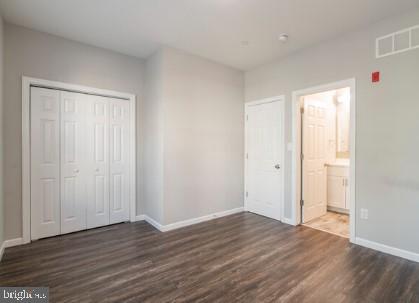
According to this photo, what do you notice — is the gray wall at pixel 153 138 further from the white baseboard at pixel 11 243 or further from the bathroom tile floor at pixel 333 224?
the bathroom tile floor at pixel 333 224

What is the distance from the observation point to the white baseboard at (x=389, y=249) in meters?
2.50

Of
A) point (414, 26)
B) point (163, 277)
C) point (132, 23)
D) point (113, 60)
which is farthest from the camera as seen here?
point (113, 60)

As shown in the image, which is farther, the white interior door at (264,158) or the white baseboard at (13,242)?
the white interior door at (264,158)

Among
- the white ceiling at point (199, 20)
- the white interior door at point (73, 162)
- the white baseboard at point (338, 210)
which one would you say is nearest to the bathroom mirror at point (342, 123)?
the white baseboard at point (338, 210)

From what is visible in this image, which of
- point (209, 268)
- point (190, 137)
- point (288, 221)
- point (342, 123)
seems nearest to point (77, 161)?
point (190, 137)

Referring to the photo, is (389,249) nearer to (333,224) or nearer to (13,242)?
(333,224)

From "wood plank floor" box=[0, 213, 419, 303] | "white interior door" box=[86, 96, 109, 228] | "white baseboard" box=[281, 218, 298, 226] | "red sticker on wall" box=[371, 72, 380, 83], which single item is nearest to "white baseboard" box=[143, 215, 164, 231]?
"wood plank floor" box=[0, 213, 419, 303]

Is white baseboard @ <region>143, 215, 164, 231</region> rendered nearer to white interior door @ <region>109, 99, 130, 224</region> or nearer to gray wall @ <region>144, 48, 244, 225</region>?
gray wall @ <region>144, 48, 244, 225</region>

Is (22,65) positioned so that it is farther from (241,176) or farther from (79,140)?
(241,176)

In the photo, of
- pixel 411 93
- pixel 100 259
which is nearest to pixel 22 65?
pixel 100 259

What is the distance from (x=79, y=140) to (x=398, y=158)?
4.23 meters

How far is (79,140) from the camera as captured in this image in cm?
336

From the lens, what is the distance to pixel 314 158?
3.94 m

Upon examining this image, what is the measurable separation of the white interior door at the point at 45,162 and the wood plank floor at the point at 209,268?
0.25 m
